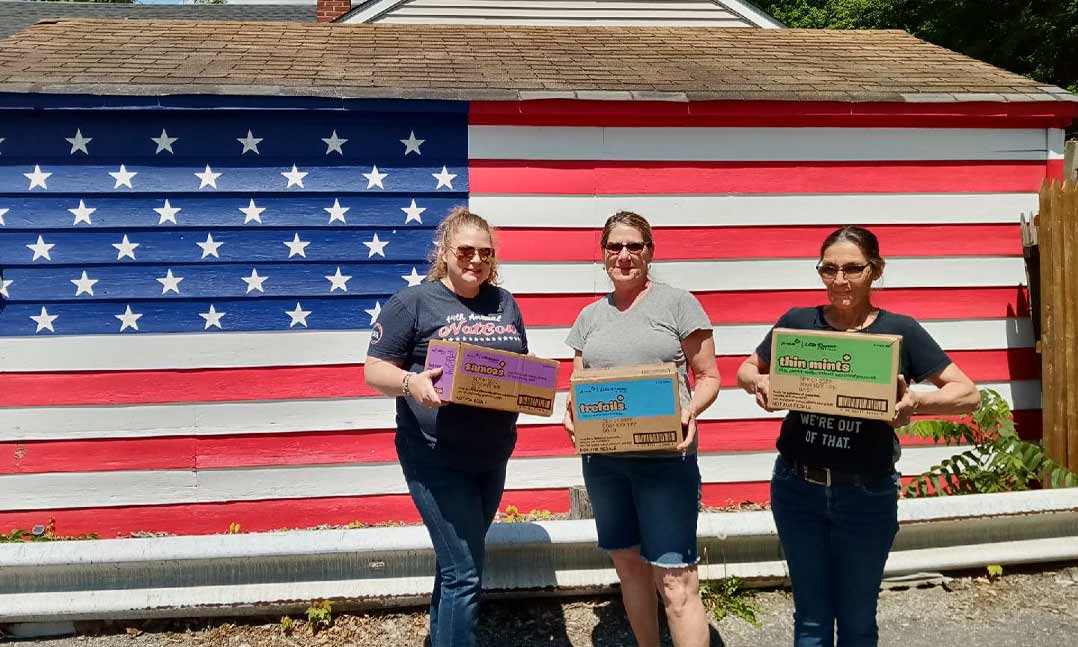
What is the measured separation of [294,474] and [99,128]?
2317mm

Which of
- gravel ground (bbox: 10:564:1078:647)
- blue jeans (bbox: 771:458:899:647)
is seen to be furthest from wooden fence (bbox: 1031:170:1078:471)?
blue jeans (bbox: 771:458:899:647)

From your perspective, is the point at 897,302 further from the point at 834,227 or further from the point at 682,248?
the point at 682,248

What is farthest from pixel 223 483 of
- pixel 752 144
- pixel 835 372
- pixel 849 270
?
pixel 752 144

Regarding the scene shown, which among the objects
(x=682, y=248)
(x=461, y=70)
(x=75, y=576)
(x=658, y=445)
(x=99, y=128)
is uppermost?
(x=461, y=70)

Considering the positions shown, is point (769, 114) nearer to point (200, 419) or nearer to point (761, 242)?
point (761, 242)

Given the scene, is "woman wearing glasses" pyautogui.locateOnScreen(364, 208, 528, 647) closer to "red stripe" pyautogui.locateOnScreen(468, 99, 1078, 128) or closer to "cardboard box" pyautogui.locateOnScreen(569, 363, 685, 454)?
"cardboard box" pyautogui.locateOnScreen(569, 363, 685, 454)

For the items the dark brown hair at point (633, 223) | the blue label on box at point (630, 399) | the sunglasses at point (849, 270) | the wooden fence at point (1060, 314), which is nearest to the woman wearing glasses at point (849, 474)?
the sunglasses at point (849, 270)

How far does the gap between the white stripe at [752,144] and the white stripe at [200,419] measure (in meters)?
1.55

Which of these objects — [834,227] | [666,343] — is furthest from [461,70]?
[666,343]

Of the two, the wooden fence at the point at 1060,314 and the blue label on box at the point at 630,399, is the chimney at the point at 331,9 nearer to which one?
the wooden fence at the point at 1060,314

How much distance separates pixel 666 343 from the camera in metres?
2.52

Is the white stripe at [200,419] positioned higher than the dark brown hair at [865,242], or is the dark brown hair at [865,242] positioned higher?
the dark brown hair at [865,242]

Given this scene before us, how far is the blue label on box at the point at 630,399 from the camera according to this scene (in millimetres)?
2422

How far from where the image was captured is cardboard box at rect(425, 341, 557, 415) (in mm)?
2432
